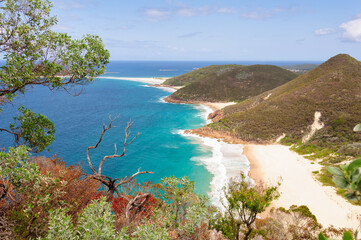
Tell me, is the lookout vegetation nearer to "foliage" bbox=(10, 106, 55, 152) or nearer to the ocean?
"foliage" bbox=(10, 106, 55, 152)

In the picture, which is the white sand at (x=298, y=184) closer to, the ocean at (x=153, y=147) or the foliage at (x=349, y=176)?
the ocean at (x=153, y=147)

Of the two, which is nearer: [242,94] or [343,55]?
[343,55]

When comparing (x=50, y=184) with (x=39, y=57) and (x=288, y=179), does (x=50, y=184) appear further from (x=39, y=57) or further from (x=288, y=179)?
(x=288, y=179)

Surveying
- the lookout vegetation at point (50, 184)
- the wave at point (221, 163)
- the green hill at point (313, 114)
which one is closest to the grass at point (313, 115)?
the green hill at point (313, 114)

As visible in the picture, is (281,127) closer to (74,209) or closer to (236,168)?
(236,168)

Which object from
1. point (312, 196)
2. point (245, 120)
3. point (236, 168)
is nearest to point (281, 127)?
point (245, 120)

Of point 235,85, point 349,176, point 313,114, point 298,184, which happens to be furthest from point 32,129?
point 235,85

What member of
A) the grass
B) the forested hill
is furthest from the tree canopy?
the forested hill
